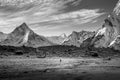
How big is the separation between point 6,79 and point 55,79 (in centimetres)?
597

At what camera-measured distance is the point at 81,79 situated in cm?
2166

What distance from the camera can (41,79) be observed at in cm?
2156

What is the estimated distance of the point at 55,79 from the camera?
21.7 metres

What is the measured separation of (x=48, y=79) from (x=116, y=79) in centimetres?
849

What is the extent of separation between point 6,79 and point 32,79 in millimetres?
3133

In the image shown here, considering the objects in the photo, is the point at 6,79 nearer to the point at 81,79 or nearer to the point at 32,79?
the point at 32,79

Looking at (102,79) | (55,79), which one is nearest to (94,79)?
(102,79)

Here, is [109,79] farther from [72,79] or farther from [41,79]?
[41,79]

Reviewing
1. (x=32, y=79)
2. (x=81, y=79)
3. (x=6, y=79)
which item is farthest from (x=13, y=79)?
(x=81, y=79)

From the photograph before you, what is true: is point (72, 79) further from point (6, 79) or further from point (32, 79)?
point (6, 79)

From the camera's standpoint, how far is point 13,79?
21.5m

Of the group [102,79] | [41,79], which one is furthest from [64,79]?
[102,79]

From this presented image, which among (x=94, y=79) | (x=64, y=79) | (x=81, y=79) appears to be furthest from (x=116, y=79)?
(x=64, y=79)

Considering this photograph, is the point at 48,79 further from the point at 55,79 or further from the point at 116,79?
the point at 116,79
